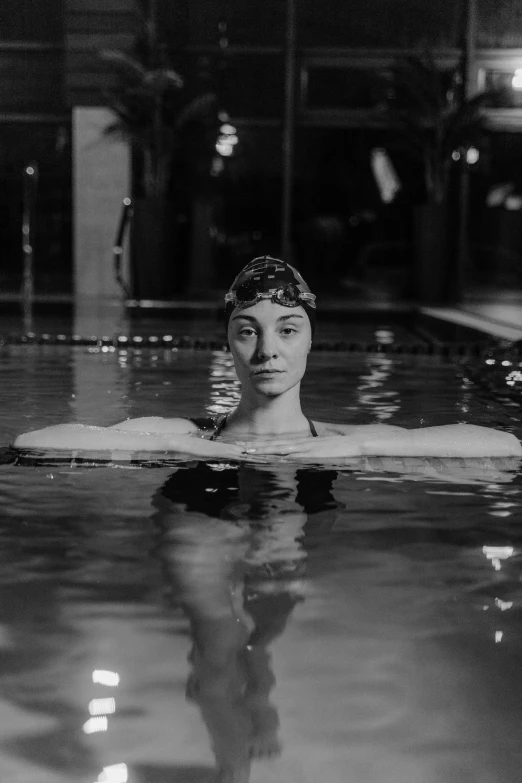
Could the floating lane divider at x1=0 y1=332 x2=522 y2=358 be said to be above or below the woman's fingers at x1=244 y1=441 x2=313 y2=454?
below

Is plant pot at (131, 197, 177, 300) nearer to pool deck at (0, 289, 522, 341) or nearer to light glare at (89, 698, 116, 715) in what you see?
pool deck at (0, 289, 522, 341)

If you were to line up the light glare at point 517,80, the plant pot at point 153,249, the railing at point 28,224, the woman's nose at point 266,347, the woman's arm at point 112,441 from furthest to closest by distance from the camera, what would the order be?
the railing at point 28,224 → the light glare at point 517,80 → the plant pot at point 153,249 → the woman's arm at point 112,441 → the woman's nose at point 266,347

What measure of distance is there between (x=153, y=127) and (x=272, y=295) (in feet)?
33.9

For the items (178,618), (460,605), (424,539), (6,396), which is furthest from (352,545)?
(6,396)

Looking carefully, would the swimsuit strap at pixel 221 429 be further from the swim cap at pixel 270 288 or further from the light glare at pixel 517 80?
the light glare at pixel 517 80

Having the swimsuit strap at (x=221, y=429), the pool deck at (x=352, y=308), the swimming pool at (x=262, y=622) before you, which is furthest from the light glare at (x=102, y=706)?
the pool deck at (x=352, y=308)

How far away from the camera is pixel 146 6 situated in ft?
48.6

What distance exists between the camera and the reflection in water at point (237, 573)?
1.77 m

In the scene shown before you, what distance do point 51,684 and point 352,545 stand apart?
1.09 m

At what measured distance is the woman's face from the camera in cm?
351

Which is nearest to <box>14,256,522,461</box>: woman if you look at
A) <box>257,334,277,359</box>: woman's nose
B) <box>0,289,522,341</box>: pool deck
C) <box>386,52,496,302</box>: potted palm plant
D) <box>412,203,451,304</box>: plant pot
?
<box>257,334,277,359</box>: woman's nose

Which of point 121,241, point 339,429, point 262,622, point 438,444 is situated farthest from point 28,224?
point 262,622

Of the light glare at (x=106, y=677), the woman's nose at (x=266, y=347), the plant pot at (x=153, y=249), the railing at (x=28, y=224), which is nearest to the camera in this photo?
the light glare at (x=106, y=677)

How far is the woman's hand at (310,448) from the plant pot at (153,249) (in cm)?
1031
